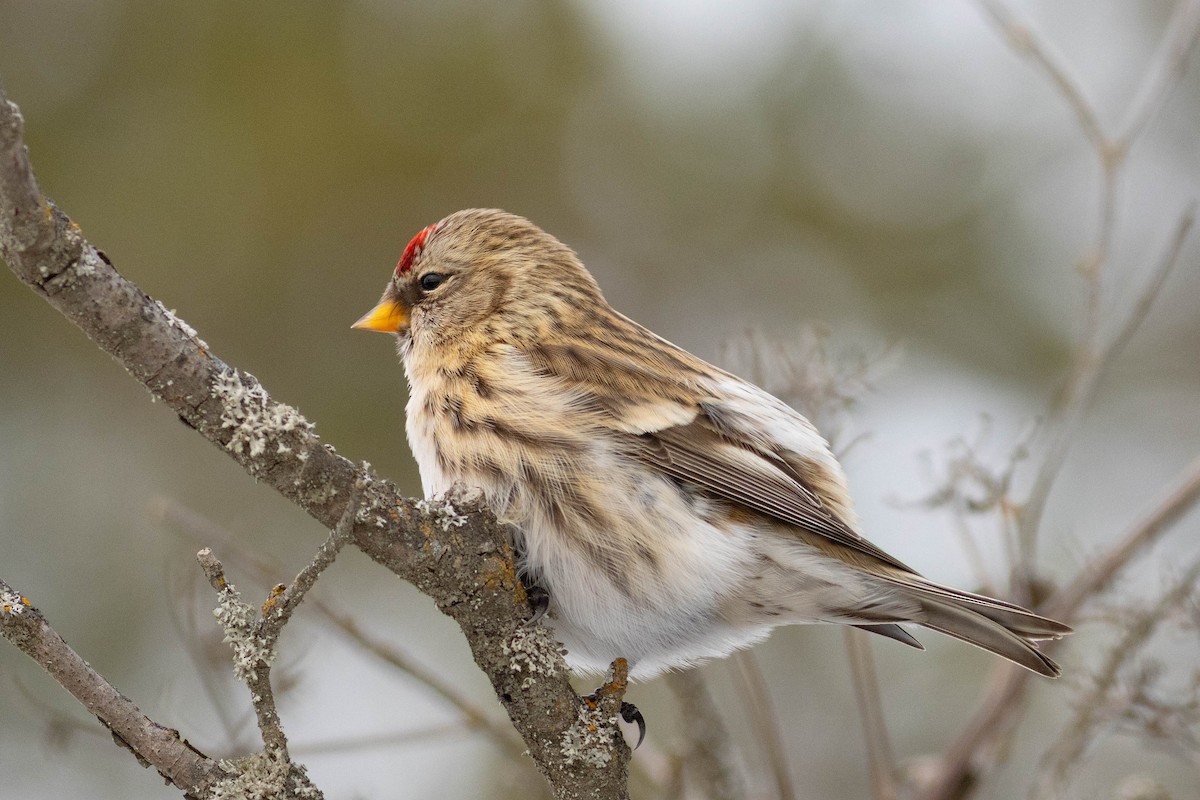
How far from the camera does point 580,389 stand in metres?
2.87

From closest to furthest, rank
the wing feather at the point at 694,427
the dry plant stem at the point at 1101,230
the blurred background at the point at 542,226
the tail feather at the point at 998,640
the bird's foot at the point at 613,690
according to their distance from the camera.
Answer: the bird's foot at the point at 613,690
the tail feather at the point at 998,640
the wing feather at the point at 694,427
the dry plant stem at the point at 1101,230
the blurred background at the point at 542,226

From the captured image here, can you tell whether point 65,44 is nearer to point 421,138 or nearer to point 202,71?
point 202,71

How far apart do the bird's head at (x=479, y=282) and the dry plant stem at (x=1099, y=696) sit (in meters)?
1.60

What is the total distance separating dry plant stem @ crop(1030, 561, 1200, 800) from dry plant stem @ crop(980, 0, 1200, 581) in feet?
1.38

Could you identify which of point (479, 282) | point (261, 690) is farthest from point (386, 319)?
point (261, 690)

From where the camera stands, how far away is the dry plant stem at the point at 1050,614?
3086 millimetres

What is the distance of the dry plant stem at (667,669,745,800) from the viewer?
3.16m

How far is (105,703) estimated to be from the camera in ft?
6.04

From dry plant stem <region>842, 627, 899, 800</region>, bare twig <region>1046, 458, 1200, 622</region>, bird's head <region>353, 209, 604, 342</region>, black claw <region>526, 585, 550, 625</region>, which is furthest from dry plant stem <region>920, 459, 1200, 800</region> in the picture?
bird's head <region>353, 209, 604, 342</region>

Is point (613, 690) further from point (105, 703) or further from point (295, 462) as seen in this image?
point (105, 703)

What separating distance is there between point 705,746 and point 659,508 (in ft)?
2.65

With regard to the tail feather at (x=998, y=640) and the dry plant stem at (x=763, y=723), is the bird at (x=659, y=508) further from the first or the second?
the dry plant stem at (x=763, y=723)

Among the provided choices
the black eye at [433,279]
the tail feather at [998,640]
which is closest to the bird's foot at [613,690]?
the tail feather at [998,640]

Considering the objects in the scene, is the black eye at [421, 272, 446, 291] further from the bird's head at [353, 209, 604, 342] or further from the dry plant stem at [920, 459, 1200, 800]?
the dry plant stem at [920, 459, 1200, 800]
